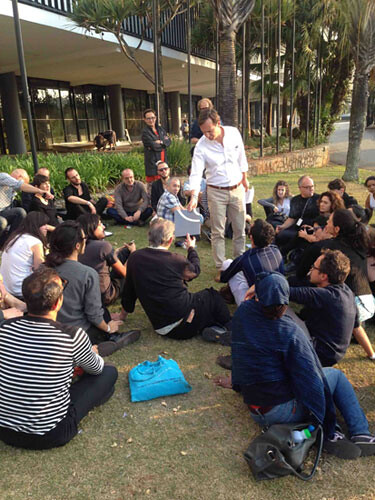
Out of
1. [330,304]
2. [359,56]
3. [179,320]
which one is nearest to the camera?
[330,304]

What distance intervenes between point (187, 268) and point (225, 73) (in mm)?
9678

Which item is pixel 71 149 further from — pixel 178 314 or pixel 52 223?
pixel 178 314

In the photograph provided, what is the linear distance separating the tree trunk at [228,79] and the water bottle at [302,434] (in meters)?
10.6

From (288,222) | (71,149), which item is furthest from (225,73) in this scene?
(71,149)

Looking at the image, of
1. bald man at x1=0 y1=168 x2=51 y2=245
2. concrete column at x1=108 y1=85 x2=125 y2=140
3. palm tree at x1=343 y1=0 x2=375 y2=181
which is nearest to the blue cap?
bald man at x1=0 y1=168 x2=51 y2=245

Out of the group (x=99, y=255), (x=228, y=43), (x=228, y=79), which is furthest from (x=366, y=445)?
(x=228, y=43)

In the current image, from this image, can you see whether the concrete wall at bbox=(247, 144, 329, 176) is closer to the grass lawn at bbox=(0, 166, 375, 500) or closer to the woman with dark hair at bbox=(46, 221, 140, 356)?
the woman with dark hair at bbox=(46, 221, 140, 356)

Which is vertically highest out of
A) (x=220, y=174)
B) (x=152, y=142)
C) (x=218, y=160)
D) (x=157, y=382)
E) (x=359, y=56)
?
(x=359, y=56)

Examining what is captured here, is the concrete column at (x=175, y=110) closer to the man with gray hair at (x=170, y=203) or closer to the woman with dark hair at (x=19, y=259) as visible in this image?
the man with gray hair at (x=170, y=203)

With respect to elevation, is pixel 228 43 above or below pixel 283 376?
above

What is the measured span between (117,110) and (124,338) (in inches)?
899

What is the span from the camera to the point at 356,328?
328 cm

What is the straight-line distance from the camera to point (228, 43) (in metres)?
11.2

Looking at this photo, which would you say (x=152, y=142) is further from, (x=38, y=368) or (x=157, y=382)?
(x=38, y=368)
